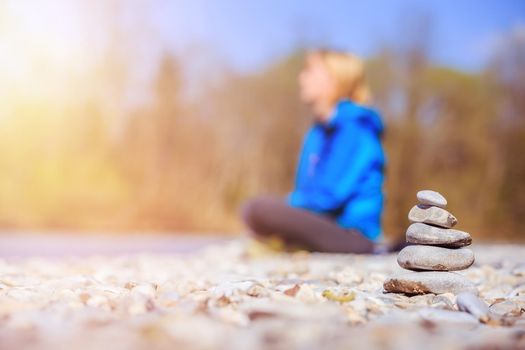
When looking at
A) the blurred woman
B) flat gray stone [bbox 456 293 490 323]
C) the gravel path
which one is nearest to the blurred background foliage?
the blurred woman

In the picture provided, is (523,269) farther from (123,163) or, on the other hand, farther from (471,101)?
(471,101)

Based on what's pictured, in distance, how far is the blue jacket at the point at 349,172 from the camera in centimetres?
514

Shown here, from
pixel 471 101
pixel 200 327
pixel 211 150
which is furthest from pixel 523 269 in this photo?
pixel 471 101

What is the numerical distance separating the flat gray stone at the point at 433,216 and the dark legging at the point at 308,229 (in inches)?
94.6

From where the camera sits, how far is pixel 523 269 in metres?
3.52

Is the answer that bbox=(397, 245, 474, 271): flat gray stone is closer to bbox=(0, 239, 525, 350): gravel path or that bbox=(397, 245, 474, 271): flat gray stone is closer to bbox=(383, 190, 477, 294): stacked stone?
bbox=(383, 190, 477, 294): stacked stone

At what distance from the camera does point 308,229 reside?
513cm

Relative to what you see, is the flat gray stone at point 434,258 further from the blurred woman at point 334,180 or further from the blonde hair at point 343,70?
the blonde hair at point 343,70

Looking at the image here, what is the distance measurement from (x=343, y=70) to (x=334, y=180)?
1052mm

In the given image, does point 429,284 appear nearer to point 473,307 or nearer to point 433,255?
point 433,255

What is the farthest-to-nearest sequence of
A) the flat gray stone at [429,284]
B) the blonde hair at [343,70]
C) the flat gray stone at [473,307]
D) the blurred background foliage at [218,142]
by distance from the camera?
the blurred background foliage at [218,142]
the blonde hair at [343,70]
the flat gray stone at [429,284]
the flat gray stone at [473,307]

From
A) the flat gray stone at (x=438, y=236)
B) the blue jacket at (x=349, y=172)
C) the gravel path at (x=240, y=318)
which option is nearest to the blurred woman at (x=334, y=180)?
the blue jacket at (x=349, y=172)

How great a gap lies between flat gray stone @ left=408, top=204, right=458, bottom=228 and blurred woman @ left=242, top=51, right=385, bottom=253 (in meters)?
2.40

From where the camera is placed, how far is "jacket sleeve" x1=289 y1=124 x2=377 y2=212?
511cm
